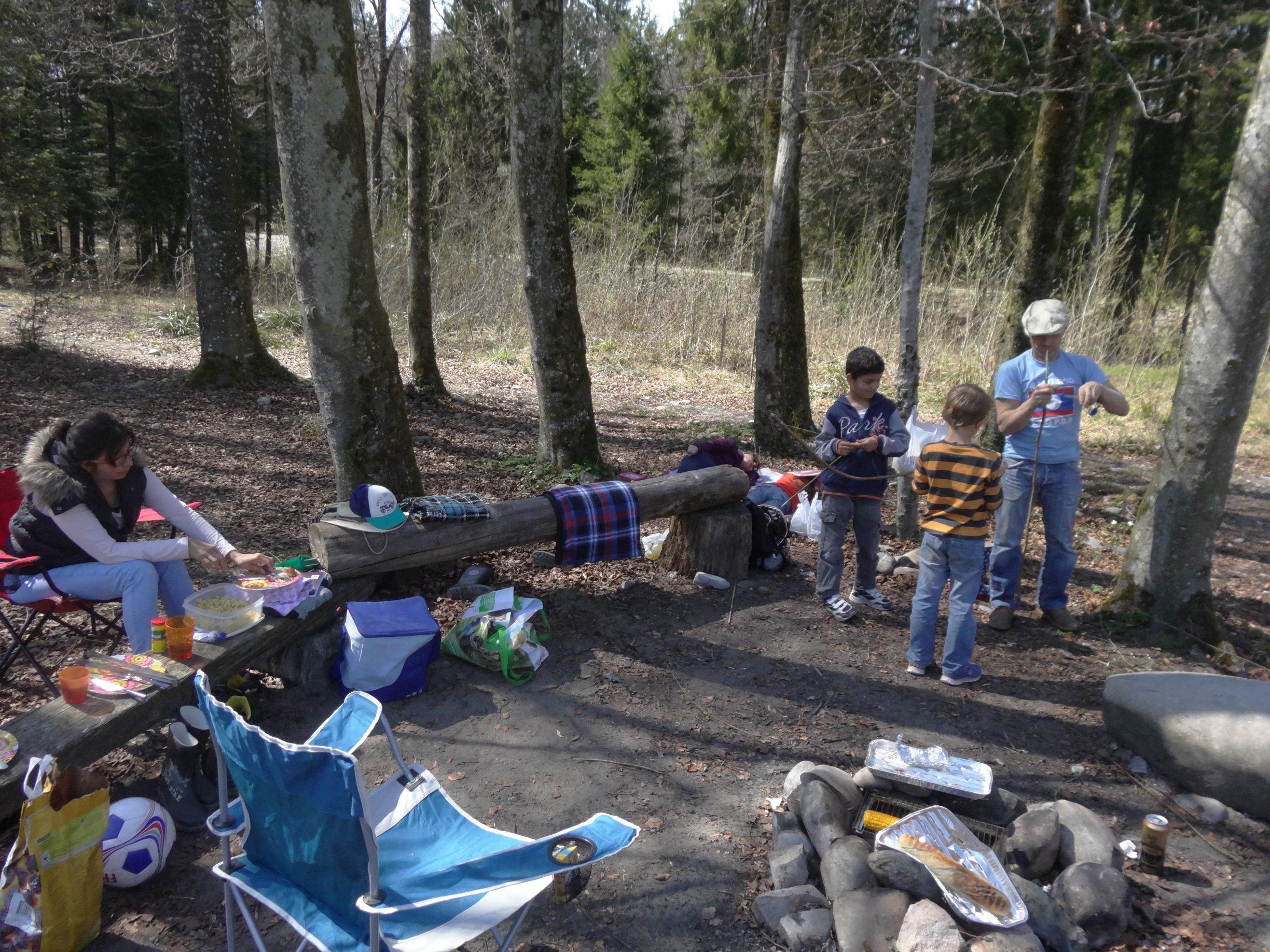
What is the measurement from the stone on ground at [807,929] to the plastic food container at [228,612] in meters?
2.48

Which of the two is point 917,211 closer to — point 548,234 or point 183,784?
point 548,234

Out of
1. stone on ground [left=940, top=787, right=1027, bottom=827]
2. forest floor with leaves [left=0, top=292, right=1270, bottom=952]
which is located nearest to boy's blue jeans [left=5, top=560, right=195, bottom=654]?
forest floor with leaves [left=0, top=292, right=1270, bottom=952]


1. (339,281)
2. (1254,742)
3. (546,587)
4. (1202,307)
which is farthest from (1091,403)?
(339,281)

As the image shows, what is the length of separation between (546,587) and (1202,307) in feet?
12.8

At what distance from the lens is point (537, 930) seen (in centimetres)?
261

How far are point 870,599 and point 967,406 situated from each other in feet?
5.07

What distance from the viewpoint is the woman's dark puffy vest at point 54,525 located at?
3461 mm

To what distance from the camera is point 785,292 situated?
25.5ft

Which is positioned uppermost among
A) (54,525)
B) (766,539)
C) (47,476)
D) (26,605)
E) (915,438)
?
(47,476)

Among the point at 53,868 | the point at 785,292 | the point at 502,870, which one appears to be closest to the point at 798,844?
the point at 502,870

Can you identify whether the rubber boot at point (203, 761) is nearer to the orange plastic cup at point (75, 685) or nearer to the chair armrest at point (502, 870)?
the orange plastic cup at point (75, 685)

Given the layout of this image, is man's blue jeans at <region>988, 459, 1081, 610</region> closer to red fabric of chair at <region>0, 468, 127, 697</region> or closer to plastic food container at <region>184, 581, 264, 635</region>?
plastic food container at <region>184, 581, 264, 635</region>

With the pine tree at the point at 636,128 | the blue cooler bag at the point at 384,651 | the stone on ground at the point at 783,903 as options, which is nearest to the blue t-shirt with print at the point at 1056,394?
the stone on ground at the point at 783,903

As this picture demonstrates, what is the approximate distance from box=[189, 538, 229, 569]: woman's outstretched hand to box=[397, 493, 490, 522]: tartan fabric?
981mm
